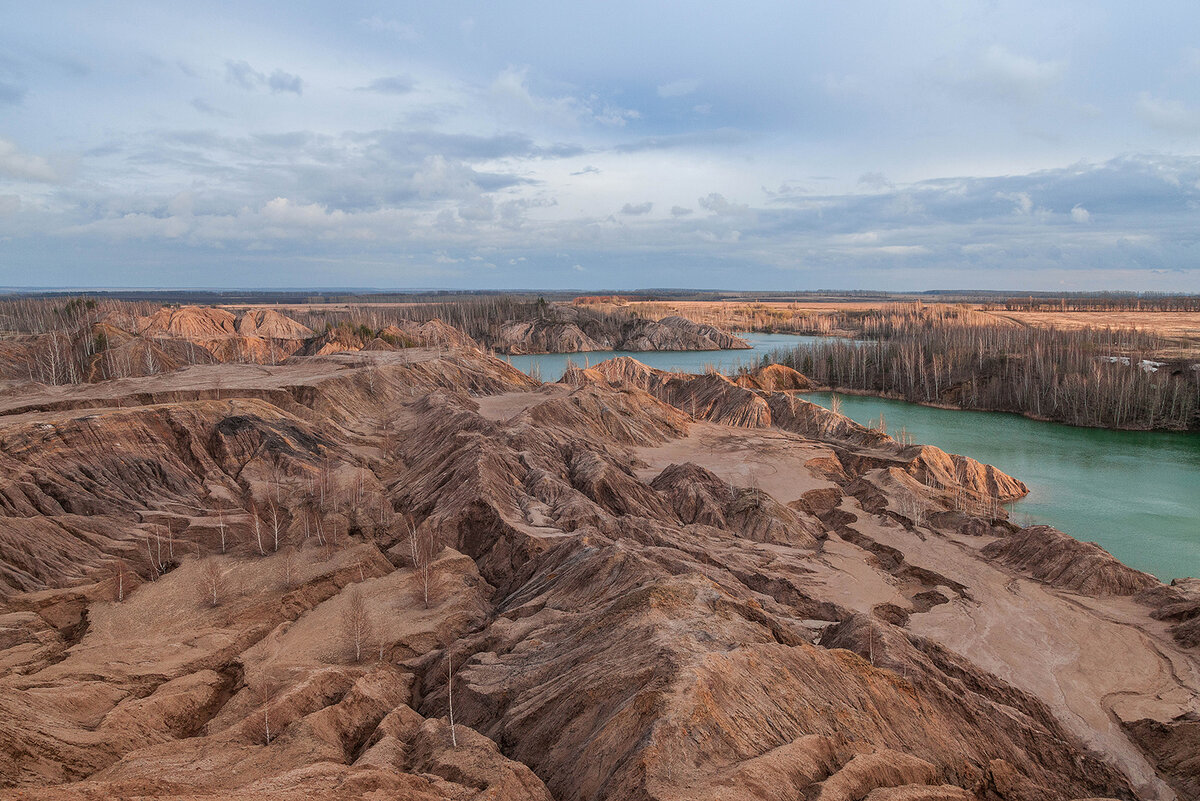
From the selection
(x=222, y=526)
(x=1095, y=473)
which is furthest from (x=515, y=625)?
(x=1095, y=473)

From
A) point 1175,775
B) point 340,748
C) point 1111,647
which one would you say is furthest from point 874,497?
point 340,748

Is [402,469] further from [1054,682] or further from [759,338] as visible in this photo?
[759,338]

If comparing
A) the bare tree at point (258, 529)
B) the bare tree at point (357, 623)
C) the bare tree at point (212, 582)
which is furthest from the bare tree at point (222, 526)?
the bare tree at point (357, 623)

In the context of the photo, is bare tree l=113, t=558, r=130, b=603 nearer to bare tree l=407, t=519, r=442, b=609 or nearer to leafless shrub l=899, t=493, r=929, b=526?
bare tree l=407, t=519, r=442, b=609

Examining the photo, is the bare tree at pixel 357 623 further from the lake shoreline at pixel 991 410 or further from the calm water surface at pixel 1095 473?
the lake shoreline at pixel 991 410

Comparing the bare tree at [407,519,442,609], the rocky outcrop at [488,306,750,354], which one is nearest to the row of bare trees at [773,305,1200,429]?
the rocky outcrop at [488,306,750,354]
